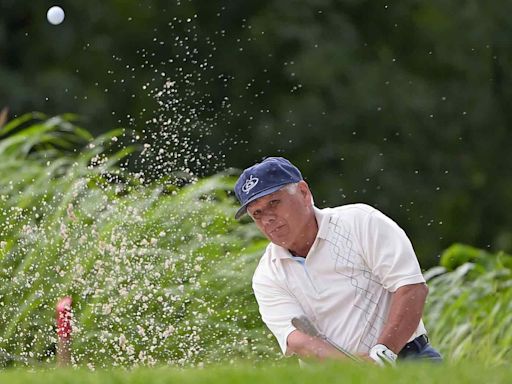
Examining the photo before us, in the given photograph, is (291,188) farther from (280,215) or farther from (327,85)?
(327,85)

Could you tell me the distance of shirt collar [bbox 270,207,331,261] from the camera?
555 centimetres

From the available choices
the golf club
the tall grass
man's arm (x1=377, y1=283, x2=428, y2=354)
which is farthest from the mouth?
the tall grass

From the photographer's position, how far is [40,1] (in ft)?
54.4

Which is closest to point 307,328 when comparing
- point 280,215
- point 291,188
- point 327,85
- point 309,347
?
point 309,347

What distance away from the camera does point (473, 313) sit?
8.62 meters

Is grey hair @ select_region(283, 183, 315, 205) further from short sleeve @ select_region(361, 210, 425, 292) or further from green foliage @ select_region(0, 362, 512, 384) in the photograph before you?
green foliage @ select_region(0, 362, 512, 384)

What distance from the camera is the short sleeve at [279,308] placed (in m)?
5.52

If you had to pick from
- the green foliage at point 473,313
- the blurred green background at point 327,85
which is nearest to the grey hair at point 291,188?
the green foliage at point 473,313

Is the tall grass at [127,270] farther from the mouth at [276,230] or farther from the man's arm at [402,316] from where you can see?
the man's arm at [402,316]

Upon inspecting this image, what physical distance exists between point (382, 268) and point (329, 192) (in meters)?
10.8

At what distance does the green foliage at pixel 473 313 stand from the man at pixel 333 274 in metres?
2.45

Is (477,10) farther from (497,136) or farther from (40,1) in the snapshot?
(40,1)

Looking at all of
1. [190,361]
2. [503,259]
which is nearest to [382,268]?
[190,361]

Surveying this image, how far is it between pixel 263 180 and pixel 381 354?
0.89 metres
